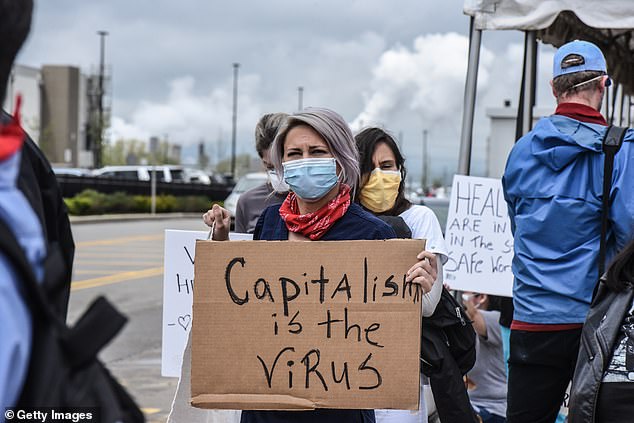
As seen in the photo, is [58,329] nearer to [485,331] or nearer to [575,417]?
[575,417]

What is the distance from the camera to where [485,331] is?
6.08 m

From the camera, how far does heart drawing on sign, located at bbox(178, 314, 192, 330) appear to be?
4.86 meters

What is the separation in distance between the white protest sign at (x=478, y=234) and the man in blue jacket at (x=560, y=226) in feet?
6.39

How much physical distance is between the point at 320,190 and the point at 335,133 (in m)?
0.20

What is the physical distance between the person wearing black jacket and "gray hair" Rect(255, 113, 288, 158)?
219cm

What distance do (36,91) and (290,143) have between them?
264 ft

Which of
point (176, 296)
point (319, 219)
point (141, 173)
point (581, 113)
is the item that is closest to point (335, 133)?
point (319, 219)

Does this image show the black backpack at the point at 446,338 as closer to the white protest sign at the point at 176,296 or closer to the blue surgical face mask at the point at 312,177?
the blue surgical face mask at the point at 312,177

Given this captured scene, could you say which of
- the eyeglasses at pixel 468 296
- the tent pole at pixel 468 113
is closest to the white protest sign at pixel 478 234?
the tent pole at pixel 468 113

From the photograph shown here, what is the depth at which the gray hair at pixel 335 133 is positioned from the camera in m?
3.42

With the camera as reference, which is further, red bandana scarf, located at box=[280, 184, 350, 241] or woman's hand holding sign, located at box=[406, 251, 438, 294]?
red bandana scarf, located at box=[280, 184, 350, 241]

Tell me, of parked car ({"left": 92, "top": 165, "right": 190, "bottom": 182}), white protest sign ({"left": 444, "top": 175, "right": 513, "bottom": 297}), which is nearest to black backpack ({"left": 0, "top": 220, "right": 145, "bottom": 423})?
white protest sign ({"left": 444, "top": 175, "right": 513, "bottom": 297})

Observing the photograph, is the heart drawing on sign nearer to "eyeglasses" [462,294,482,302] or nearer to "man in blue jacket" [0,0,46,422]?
"eyeglasses" [462,294,482,302]

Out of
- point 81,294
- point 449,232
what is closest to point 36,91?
point 81,294
